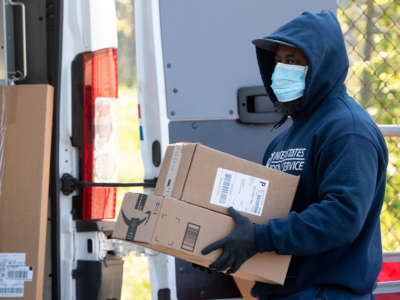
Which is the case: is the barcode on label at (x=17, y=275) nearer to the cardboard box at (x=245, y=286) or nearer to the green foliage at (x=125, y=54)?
the cardboard box at (x=245, y=286)

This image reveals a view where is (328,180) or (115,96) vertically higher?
(115,96)

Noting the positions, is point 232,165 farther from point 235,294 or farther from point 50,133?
point 50,133

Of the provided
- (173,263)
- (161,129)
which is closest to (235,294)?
(173,263)

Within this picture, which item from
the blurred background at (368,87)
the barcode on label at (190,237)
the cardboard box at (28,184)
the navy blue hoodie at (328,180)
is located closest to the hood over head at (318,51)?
the navy blue hoodie at (328,180)

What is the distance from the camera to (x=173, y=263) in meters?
2.46

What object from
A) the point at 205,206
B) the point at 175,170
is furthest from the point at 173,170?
the point at 205,206

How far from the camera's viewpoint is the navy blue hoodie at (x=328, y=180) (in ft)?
6.16

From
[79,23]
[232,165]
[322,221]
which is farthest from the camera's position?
[79,23]

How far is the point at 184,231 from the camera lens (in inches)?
76.7

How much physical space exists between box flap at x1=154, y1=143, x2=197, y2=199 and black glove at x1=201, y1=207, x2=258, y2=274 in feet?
0.62

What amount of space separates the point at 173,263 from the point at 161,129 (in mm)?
505

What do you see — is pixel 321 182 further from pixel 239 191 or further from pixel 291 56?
pixel 291 56

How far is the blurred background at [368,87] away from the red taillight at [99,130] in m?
0.25

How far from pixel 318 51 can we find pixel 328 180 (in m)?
0.44
